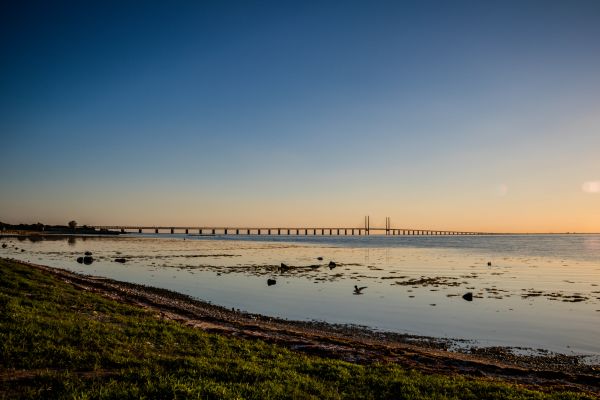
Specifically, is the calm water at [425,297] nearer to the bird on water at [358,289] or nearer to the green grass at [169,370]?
the bird on water at [358,289]

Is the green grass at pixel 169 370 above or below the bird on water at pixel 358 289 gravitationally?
above

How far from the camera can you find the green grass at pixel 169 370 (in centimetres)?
1039

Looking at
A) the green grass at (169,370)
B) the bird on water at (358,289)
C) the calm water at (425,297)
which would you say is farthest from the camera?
the bird on water at (358,289)

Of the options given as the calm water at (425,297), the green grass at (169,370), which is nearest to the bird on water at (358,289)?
the calm water at (425,297)

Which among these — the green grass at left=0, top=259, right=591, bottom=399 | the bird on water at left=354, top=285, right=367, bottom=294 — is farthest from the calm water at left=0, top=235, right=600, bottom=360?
the green grass at left=0, top=259, right=591, bottom=399

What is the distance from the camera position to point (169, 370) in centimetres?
1209

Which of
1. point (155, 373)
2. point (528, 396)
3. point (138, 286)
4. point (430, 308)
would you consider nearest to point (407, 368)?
point (528, 396)

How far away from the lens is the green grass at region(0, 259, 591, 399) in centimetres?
1039

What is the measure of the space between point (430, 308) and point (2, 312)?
88.3ft

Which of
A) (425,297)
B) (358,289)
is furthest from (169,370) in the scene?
(358,289)

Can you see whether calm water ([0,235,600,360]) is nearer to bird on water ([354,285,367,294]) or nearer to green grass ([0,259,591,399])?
bird on water ([354,285,367,294])

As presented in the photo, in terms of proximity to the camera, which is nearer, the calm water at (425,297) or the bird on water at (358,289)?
the calm water at (425,297)

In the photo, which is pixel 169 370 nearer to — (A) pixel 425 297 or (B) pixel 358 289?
(A) pixel 425 297

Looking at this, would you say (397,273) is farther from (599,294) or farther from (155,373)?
(155,373)
